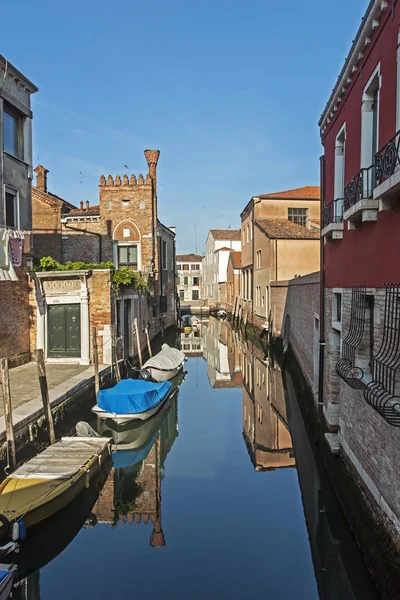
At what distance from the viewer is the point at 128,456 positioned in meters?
7.70

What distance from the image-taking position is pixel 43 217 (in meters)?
18.1

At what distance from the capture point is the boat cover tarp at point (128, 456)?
24.1 feet

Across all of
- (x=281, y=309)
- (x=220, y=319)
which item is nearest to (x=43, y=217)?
(x=281, y=309)

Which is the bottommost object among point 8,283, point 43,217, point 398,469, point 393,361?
point 398,469

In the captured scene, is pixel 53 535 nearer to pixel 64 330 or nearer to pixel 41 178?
pixel 64 330

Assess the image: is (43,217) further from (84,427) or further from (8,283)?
(84,427)

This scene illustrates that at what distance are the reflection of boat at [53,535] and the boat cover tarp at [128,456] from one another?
1.23 meters

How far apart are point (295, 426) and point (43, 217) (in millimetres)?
13467

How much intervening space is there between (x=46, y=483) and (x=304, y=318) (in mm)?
8216

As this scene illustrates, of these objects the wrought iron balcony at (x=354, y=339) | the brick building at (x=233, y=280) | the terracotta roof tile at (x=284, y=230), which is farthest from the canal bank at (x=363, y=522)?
the brick building at (x=233, y=280)

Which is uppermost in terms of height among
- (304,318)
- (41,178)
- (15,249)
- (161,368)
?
(41,178)

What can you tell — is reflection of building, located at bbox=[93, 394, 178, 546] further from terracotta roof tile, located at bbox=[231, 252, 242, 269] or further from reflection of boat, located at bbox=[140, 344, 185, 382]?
terracotta roof tile, located at bbox=[231, 252, 242, 269]

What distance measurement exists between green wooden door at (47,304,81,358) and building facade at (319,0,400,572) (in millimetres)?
6735

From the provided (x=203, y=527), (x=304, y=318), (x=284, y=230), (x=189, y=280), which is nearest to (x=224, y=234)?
(x=189, y=280)
